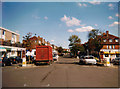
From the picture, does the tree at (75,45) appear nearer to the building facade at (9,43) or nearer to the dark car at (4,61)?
the building facade at (9,43)

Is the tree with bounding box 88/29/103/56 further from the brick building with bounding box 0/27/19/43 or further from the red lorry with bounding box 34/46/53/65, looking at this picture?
the brick building with bounding box 0/27/19/43

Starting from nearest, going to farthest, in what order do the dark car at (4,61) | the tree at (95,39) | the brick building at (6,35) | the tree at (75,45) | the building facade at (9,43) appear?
the dark car at (4,61), the tree at (95,39), the building facade at (9,43), the brick building at (6,35), the tree at (75,45)

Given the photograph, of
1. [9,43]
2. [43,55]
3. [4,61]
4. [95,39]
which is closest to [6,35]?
[9,43]

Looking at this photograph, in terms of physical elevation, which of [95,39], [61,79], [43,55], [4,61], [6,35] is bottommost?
[61,79]

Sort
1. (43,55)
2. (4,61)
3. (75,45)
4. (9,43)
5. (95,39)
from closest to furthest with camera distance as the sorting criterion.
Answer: (4,61), (43,55), (95,39), (9,43), (75,45)

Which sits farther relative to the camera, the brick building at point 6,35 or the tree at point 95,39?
the brick building at point 6,35

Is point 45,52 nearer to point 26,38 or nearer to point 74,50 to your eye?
point 26,38

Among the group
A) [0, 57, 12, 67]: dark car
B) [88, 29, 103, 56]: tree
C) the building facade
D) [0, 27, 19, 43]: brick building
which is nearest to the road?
[0, 57, 12, 67]: dark car

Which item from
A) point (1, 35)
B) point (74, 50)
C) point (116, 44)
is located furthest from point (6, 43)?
point (116, 44)

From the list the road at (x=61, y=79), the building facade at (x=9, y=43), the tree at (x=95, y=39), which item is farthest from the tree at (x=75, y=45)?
the road at (x=61, y=79)

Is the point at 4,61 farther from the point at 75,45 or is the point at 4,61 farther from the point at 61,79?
the point at 75,45

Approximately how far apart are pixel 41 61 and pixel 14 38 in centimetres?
2905

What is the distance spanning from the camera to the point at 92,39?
25.9 metres

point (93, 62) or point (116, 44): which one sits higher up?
point (116, 44)
